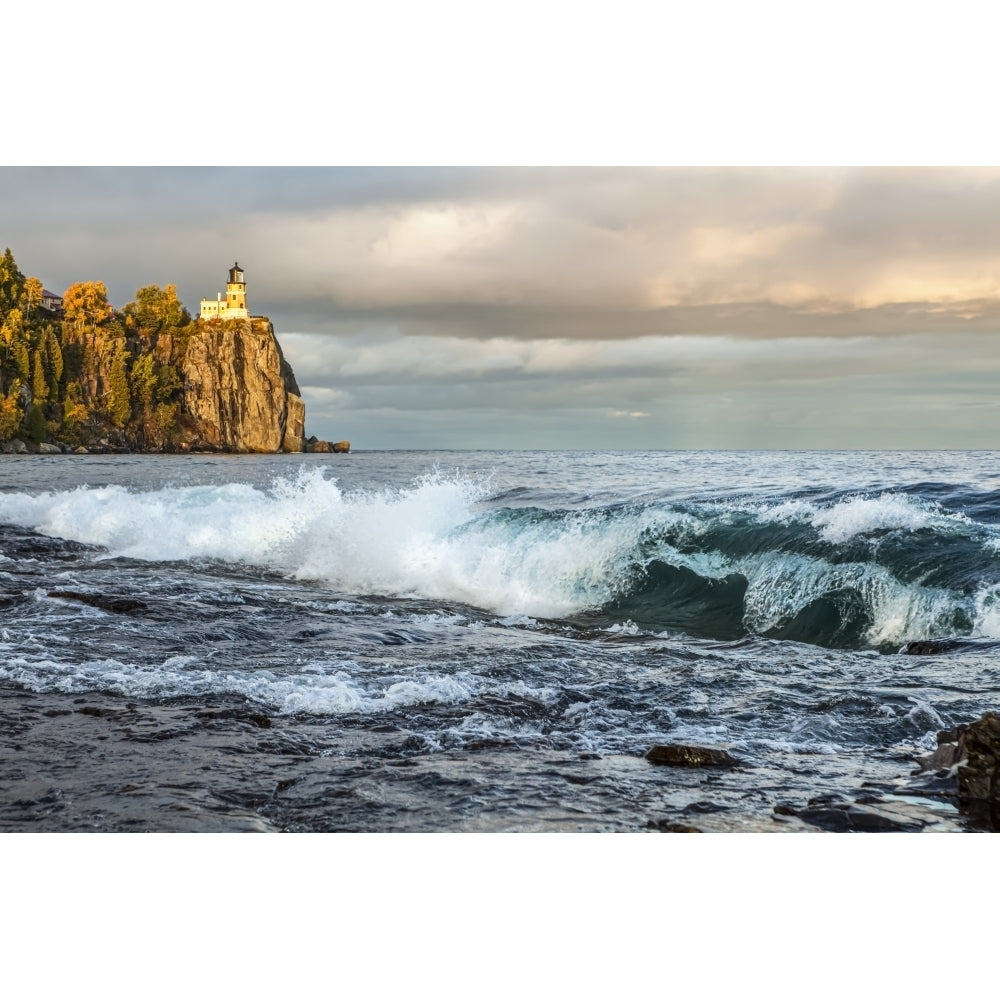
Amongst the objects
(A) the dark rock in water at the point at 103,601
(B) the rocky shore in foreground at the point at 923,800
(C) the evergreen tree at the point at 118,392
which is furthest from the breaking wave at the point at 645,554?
(C) the evergreen tree at the point at 118,392

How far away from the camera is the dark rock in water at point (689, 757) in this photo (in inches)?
162

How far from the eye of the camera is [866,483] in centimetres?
1303

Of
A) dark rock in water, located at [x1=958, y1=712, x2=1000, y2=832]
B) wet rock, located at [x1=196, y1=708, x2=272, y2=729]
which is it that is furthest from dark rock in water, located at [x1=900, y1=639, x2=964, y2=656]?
wet rock, located at [x1=196, y1=708, x2=272, y2=729]

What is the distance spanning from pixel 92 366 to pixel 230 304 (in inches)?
676

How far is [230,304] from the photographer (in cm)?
9725

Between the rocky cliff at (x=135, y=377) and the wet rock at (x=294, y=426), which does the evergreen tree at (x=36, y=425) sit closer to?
the rocky cliff at (x=135, y=377)

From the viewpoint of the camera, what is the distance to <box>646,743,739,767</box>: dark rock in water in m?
4.11

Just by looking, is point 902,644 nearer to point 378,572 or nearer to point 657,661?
point 657,661

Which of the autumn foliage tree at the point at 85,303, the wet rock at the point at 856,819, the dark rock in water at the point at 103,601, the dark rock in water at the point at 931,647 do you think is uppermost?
the autumn foliage tree at the point at 85,303

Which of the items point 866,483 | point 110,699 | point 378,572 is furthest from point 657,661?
point 866,483

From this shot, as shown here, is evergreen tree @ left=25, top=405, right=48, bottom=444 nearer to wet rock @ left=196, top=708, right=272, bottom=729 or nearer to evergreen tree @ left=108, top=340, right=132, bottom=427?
evergreen tree @ left=108, top=340, right=132, bottom=427

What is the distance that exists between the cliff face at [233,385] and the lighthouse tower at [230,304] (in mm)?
1641

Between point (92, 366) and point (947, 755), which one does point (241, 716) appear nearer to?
point (947, 755)

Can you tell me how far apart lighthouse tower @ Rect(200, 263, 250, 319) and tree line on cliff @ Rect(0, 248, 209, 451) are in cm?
263
